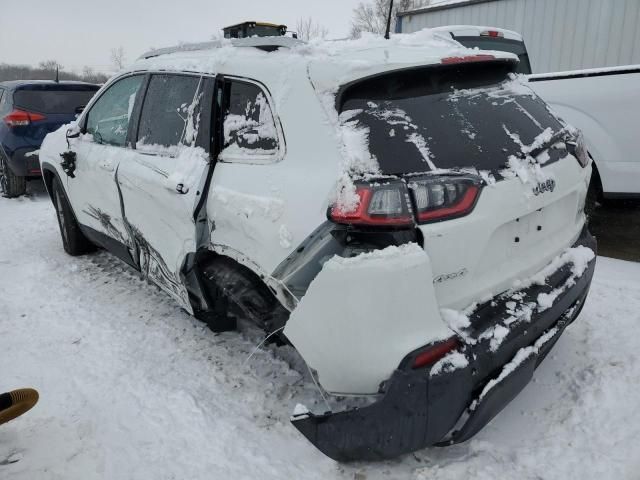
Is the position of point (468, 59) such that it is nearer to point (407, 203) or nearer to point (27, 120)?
point (407, 203)

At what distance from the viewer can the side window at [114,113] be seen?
11.7 feet

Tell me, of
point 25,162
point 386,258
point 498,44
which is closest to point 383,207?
point 386,258

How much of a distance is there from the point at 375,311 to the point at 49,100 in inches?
306

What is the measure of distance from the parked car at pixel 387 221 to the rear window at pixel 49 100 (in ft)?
19.8

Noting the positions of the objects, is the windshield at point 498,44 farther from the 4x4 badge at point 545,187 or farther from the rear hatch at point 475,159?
the 4x4 badge at point 545,187

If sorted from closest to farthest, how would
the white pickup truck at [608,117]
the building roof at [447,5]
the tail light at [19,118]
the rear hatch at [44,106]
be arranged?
the white pickup truck at [608,117] → the tail light at [19,118] → the rear hatch at [44,106] → the building roof at [447,5]

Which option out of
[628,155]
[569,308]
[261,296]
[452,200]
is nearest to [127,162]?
[261,296]

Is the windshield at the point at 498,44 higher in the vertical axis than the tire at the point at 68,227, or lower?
higher

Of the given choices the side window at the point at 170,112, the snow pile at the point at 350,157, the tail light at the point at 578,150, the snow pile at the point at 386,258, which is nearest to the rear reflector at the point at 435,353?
the snow pile at the point at 386,258

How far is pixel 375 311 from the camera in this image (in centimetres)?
180

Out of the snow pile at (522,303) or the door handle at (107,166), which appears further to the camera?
the door handle at (107,166)

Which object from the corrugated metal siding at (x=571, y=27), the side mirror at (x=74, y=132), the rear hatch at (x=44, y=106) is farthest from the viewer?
the corrugated metal siding at (x=571, y=27)

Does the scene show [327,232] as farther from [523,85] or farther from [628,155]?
[628,155]

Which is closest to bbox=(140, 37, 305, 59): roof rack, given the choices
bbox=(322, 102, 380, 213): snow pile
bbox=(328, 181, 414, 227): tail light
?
bbox=(322, 102, 380, 213): snow pile
